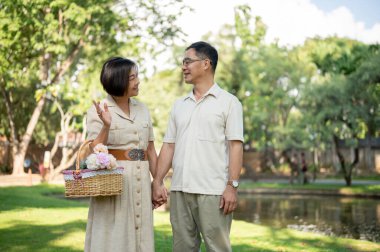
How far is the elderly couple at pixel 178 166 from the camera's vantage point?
4125 mm

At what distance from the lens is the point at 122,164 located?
4199 mm

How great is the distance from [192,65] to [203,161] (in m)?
0.82

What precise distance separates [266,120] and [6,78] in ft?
62.7

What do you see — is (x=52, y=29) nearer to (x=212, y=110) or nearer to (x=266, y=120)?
(x=212, y=110)

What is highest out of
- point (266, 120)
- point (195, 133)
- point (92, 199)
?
point (266, 120)

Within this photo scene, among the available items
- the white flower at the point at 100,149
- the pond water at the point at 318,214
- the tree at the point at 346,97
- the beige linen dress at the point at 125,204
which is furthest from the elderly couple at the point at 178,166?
the tree at the point at 346,97

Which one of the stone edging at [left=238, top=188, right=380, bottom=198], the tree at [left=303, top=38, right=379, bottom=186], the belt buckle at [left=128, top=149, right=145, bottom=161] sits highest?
the tree at [left=303, top=38, right=379, bottom=186]

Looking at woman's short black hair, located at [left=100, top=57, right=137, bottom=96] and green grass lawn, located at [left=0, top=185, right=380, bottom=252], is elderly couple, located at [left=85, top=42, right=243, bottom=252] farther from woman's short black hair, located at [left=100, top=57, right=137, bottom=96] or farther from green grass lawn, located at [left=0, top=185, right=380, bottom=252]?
green grass lawn, located at [left=0, top=185, right=380, bottom=252]

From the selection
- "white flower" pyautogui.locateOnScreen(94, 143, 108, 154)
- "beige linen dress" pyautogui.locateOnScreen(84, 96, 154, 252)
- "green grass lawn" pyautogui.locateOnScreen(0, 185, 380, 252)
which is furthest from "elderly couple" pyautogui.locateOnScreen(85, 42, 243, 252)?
"green grass lawn" pyautogui.locateOnScreen(0, 185, 380, 252)

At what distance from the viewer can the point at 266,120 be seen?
3678 centimetres

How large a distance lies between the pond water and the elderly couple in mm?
8365

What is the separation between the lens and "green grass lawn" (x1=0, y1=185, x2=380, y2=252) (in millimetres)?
7984

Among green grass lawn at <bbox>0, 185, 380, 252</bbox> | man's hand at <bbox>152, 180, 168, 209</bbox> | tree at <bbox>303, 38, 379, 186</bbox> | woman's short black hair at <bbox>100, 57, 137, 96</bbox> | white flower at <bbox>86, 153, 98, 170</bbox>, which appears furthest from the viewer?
tree at <bbox>303, 38, 379, 186</bbox>

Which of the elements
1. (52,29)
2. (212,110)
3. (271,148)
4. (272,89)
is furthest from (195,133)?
(271,148)
